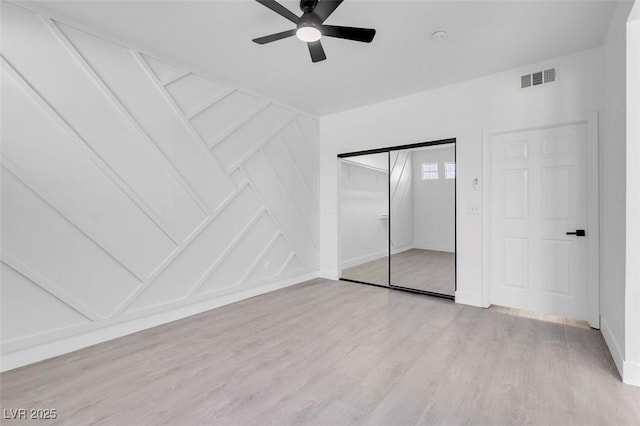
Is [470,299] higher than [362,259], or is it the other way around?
[362,259]

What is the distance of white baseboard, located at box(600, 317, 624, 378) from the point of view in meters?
2.24

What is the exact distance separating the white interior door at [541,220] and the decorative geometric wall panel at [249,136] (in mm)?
2973

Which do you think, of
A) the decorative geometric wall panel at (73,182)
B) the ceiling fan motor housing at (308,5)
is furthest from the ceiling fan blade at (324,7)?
the decorative geometric wall panel at (73,182)

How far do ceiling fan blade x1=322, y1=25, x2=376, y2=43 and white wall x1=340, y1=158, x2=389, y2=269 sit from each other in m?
3.10

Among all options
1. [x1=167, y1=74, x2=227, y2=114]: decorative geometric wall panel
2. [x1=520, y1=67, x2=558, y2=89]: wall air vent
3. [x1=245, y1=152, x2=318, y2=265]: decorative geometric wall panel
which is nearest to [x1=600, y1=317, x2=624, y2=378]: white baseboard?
[x1=520, y1=67, x2=558, y2=89]: wall air vent

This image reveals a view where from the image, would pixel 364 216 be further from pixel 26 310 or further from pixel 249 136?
pixel 26 310

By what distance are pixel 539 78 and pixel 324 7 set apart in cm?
274

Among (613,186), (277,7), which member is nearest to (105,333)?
(277,7)

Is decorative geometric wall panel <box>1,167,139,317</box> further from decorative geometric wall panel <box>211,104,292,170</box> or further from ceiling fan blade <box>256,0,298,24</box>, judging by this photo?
ceiling fan blade <box>256,0,298,24</box>

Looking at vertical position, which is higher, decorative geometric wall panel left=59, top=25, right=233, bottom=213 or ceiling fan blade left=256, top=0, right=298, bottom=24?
ceiling fan blade left=256, top=0, right=298, bottom=24

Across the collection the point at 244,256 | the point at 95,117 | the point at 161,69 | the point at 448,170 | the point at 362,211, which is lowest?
the point at 244,256

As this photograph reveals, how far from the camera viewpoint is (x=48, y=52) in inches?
101

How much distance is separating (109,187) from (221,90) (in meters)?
1.78

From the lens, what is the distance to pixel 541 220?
3475 mm
